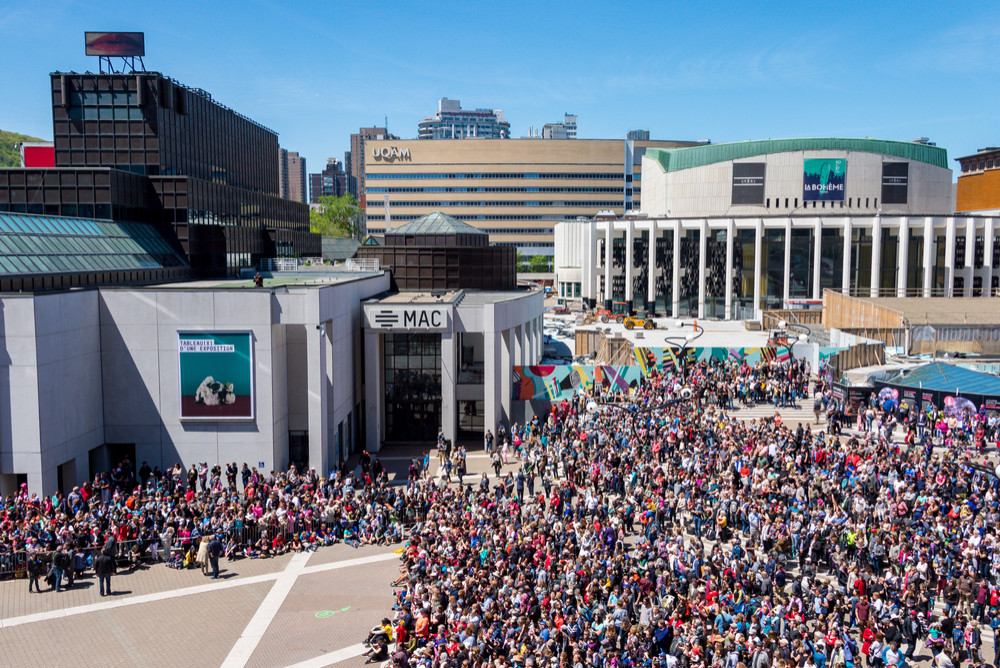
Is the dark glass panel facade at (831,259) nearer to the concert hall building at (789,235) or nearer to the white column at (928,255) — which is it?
the concert hall building at (789,235)

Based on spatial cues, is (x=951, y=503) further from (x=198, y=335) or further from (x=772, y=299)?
(x=772, y=299)

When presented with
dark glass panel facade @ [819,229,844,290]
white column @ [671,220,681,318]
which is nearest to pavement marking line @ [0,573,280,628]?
white column @ [671,220,681,318]

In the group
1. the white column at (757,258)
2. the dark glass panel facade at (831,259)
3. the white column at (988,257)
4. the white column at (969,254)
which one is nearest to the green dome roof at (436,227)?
the white column at (757,258)

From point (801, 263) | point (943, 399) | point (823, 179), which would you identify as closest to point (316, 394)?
point (943, 399)

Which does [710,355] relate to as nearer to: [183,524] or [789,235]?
[183,524]

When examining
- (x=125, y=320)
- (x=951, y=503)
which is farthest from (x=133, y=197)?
(x=951, y=503)
